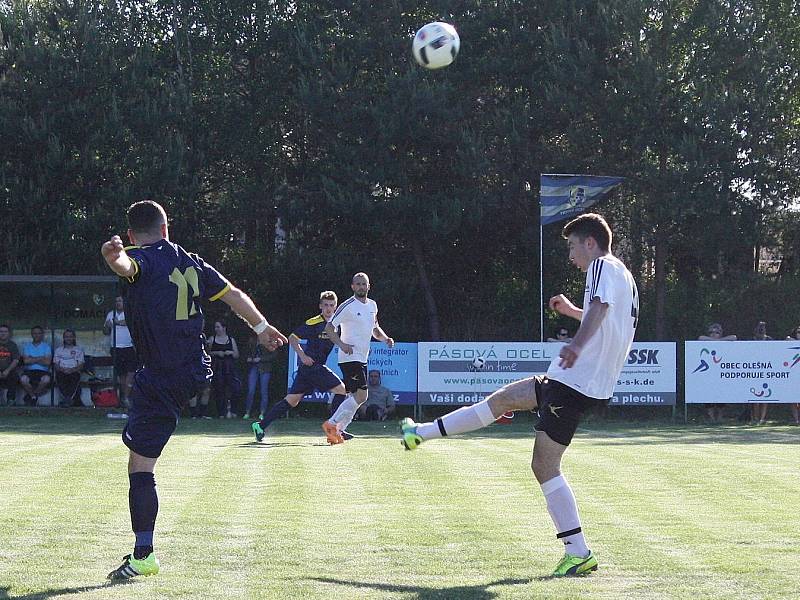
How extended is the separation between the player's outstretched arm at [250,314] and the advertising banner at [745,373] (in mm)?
17845

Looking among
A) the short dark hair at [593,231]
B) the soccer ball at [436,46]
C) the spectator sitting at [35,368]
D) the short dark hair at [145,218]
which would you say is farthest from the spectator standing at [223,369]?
the short dark hair at [593,231]

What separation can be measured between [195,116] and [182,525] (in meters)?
22.6

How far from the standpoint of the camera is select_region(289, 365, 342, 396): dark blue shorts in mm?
16688

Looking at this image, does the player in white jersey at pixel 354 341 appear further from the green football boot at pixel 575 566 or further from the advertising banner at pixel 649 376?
the green football boot at pixel 575 566

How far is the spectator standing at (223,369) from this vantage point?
78.7ft

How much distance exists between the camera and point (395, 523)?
8156 millimetres

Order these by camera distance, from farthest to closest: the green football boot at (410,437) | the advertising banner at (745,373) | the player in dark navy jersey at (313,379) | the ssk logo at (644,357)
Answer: the ssk logo at (644,357) → the advertising banner at (745,373) → the player in dark navy jersey at (313,379) → the green football boot at (410,437)

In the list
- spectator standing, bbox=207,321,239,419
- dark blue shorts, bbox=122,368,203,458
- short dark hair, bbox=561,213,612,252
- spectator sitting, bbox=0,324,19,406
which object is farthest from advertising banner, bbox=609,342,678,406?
dark blue shorts, bbox=122,368,203,458

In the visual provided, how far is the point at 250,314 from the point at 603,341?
6.43 feet

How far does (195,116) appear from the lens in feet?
96.6

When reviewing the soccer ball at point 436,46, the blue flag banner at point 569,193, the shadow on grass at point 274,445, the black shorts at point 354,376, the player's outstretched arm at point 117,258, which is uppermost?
the soccer ball at point 436,46

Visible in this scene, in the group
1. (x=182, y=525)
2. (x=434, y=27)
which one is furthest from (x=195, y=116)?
(x=182, y=525)

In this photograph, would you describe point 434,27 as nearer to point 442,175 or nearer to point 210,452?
point 210,452

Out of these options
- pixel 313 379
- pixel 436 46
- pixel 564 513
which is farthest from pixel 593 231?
pixel 313 379
